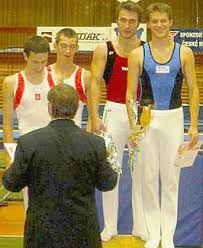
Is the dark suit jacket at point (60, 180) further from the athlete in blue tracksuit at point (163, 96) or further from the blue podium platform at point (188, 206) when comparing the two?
the blue podium platform at point (188, 206)

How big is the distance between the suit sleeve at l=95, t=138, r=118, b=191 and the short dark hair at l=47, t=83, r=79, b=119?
22 centimetres

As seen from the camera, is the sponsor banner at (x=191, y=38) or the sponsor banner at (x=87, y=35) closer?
the sponsor banner at (x=87, y=35)

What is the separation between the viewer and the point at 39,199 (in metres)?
2.89

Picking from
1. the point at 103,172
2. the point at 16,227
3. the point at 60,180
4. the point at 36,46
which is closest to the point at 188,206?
the point at 16,227

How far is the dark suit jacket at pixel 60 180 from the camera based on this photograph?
9.29 feet

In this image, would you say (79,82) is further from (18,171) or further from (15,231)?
(15,231)

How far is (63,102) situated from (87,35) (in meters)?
8.64

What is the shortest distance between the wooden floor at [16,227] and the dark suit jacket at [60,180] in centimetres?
160

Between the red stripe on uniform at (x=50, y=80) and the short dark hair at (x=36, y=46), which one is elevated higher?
the short dark hair at (x=36, y=46)

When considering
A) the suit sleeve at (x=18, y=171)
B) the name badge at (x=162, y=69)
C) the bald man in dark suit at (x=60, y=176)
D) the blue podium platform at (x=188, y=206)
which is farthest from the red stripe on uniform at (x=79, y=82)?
the suit sleeve at (x=18, y=171)

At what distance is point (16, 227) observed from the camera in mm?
5738

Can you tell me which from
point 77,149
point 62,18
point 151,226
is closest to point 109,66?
point 151,226

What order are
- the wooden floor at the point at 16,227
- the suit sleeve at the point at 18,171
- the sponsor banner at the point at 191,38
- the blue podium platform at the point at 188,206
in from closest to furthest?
the suit sleeve at the point at 18,171 → the wooden floor at the point at 16,227 → the blue podium platform at the point at 188,206 → the sponsor banner at the point at 191,38

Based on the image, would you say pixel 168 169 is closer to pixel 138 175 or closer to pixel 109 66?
pixel 138 175
